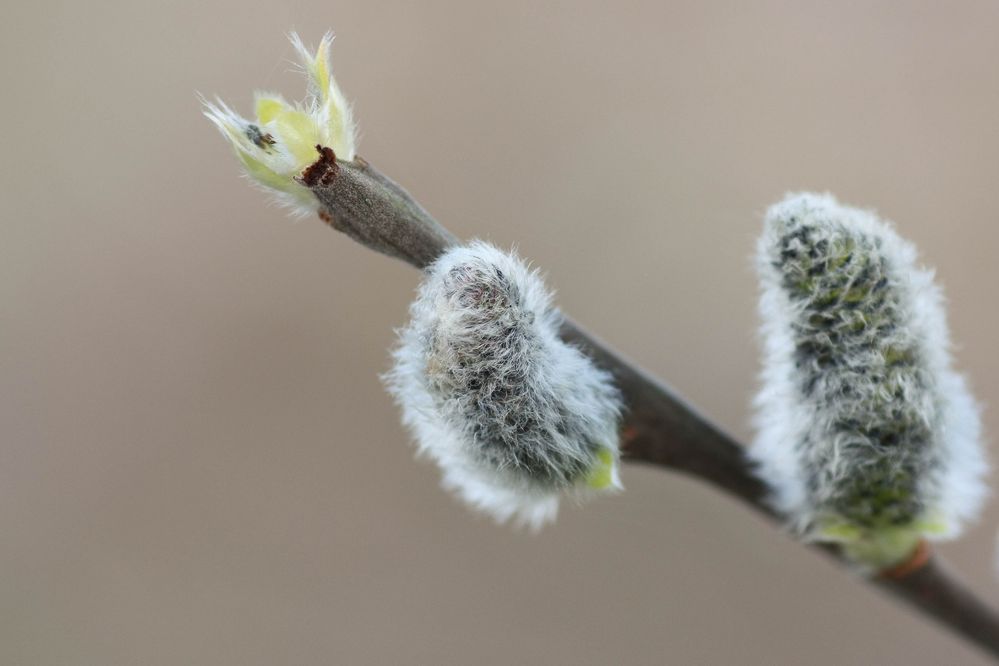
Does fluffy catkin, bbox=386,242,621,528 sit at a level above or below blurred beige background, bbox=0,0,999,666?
below

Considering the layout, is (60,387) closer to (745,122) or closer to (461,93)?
(461,93)

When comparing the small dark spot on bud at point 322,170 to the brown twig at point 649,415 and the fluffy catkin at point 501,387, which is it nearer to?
the brown twig at point 649,415

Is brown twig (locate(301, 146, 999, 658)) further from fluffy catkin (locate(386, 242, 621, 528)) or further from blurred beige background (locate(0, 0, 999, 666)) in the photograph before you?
blurred beige background (locate(0, 0, 999, 666))

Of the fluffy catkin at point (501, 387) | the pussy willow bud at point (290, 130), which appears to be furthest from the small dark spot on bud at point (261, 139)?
the fluffy catkin at point (501, 387)

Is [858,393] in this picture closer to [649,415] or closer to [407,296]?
[649,415]

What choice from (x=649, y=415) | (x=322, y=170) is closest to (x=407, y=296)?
(x=649, y=415)

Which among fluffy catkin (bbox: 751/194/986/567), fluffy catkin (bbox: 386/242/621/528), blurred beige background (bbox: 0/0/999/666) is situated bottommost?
fluffy catkin (bbox: 386/242/621/528)

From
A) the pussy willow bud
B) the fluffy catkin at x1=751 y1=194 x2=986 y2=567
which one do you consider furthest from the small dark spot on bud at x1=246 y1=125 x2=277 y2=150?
the fluffy catkin at x1=751 y1=194 x2=986 y2=567
